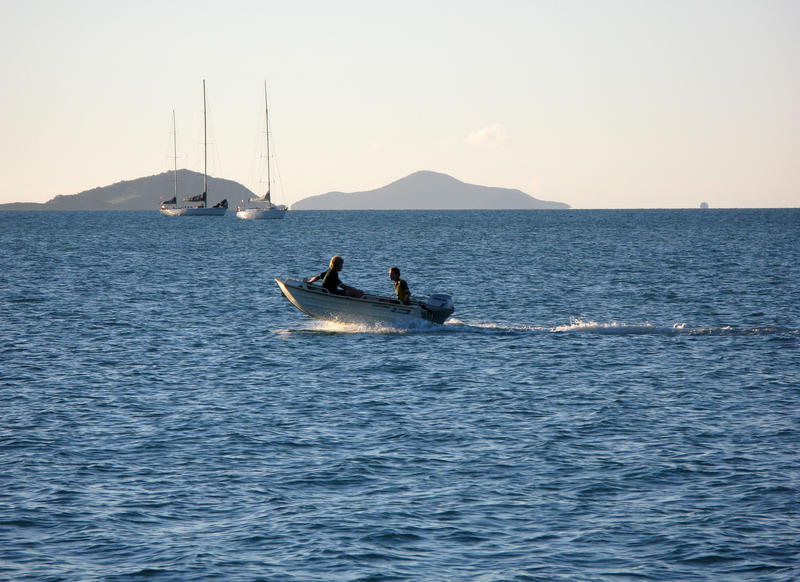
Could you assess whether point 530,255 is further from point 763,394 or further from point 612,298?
point 763,394

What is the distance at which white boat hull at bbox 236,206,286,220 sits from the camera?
15912cm

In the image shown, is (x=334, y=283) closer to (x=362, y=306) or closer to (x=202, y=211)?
(x=362, y=306)

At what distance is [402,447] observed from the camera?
621 inches

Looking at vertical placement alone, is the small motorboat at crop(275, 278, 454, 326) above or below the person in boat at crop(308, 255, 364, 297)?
below

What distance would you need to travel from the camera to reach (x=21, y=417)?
58.6 feet

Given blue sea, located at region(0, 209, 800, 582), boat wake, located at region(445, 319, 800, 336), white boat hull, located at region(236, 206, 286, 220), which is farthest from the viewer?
A: white boat hull, located at region(236, 206, 286, 220)

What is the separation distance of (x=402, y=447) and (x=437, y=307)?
46.0 ft

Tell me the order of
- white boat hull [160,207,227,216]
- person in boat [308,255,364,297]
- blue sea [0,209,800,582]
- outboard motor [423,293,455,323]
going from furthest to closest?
1. white boat hull [160,207,227,216]
2. outboard motor [423,293,455,323]
3. person in boat [308,255,364,297]
4. blue sea [0,209,800,582]

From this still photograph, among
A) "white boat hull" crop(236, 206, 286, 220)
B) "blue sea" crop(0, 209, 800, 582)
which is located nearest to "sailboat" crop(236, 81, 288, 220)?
"white boat hull" crop(236, 206, 286, 220)

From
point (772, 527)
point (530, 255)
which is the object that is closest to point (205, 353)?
point (772, 527)

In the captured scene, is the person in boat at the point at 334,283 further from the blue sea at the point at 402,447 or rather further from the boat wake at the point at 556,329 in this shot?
the blue sea at the point at 402,447

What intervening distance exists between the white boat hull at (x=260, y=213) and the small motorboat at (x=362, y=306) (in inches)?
5185

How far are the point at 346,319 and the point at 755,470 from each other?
1728cm

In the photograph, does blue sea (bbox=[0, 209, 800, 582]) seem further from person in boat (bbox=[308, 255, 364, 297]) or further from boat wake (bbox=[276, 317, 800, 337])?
person in boat (bbox=[308, 255, 364, 297])
